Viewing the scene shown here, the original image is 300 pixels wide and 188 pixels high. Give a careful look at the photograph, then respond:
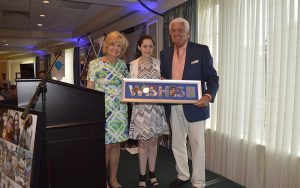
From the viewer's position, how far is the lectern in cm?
144

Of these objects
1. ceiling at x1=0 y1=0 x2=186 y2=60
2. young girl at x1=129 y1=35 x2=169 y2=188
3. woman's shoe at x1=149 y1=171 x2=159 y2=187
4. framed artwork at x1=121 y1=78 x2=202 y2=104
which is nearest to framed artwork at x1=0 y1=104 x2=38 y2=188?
framed artwork at x1=121 y1=78 x2=202 y2=104

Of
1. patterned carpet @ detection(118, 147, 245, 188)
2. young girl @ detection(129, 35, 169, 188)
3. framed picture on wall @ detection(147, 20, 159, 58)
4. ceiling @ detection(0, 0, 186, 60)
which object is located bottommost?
patterned carpet @ detection(118, 147, 245, 188)

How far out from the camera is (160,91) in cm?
220

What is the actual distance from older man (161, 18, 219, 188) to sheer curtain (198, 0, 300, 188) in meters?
0.56

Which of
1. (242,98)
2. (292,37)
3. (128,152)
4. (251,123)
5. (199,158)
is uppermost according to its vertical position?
(292,37)

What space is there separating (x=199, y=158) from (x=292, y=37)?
1346mm

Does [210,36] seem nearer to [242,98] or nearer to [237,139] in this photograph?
[242,98]

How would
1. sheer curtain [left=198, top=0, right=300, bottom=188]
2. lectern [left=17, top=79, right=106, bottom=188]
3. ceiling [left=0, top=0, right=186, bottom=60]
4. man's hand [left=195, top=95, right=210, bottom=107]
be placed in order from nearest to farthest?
1. lectern [left=17, top=79, right=106, bottom=188]
2. man's hand [left=195, top=95, right=210, bottom=107]
3. sheer curtain [left=198, top=0, right=300, bottom=188]
4. ceiling [left=0, top=0, right=186, bottom=60]

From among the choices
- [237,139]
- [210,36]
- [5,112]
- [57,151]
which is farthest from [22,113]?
[210,36]

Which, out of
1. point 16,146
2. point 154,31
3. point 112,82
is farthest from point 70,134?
point 154,31

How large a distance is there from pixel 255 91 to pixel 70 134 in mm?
1920

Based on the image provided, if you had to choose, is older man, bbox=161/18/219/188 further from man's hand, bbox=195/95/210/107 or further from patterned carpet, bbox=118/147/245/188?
patterned carpet, bbox=118/147/245/188

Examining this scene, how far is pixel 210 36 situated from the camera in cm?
339

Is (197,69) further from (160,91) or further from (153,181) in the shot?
(153,181)
